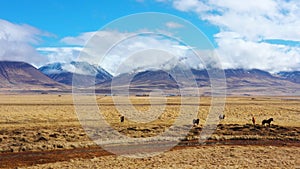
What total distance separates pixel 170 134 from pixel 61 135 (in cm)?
1175

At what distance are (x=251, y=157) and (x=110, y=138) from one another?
47.3 ft

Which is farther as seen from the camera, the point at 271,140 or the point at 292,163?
the point at 271,140


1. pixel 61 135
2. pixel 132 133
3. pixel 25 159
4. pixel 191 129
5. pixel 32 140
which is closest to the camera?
pixel 25 159

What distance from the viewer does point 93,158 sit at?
2620 cm

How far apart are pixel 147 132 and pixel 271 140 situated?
517 inches

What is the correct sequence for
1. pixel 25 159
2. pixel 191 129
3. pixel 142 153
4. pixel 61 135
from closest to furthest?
pixel 25 159 < pixel 142 153 < pixel 61 135 < pixel 191 129

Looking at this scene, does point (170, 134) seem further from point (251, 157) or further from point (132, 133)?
point (251, 157)

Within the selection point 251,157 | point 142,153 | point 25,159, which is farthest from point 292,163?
point 25,159

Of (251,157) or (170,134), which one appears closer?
(251,157)

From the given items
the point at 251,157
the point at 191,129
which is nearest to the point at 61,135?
the point at 191,129

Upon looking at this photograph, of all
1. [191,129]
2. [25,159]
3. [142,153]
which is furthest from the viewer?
[191,129]

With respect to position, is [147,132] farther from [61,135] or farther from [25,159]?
[25,159]

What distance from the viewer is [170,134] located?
38.7 meters

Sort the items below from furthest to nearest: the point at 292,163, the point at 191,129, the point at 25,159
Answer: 1. the point at 191,129
2. the point at 25,159
3. the point at 292,163
